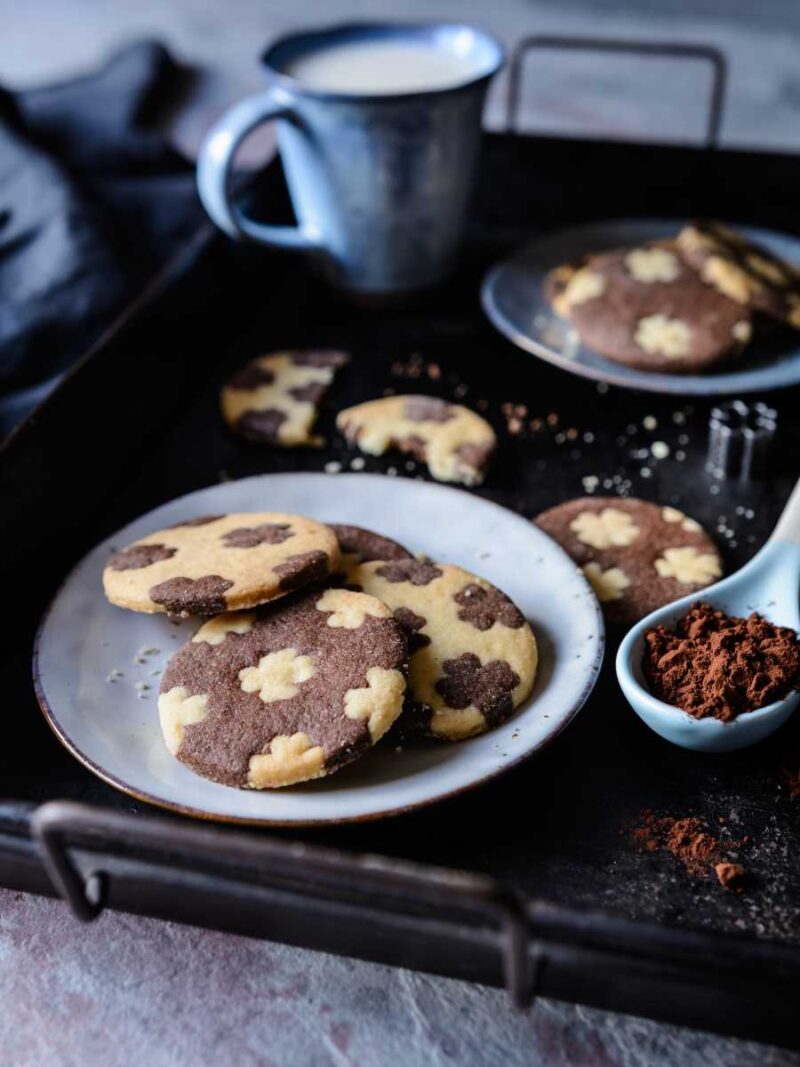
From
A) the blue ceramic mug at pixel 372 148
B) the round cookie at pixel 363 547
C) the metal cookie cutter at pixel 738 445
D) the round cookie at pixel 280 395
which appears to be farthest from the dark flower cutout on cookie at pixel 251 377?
the metal cookie cutter at pixel 738 445

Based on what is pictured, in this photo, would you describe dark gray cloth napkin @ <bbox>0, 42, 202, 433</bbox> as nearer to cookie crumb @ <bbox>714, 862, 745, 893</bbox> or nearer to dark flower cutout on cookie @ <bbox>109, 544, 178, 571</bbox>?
dark flower cutout on cookie @ <bbox>109, 544, 178, 571</bbox>

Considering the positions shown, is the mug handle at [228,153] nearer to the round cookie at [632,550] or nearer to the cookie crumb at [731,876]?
the round cookie at [632,550]

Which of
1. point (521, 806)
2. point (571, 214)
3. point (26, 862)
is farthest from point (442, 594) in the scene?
point (571, 214)

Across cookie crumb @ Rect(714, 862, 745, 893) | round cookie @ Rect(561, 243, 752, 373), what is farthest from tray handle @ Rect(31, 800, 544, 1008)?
round cookie @ Rect(561, 243, 752, 373)

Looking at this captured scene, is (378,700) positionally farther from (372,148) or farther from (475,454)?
(372,148)

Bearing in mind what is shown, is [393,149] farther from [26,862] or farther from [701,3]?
[701,3]

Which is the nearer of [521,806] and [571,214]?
[521,806]

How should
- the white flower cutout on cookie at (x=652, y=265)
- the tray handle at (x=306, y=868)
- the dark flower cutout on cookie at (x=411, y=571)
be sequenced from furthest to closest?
the white flower cutout on cookie at (x=652, y=265) → the dark flower cutout on cookie at (x=411, y=571) → the tray handle at (x=306, y=868)

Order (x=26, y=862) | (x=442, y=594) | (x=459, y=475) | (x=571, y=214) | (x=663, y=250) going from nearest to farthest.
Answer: (x=26, y=862) → (x=442, y=594) → (x=459, y=475) → (x=663, y=250) → (x=571, y=214)
